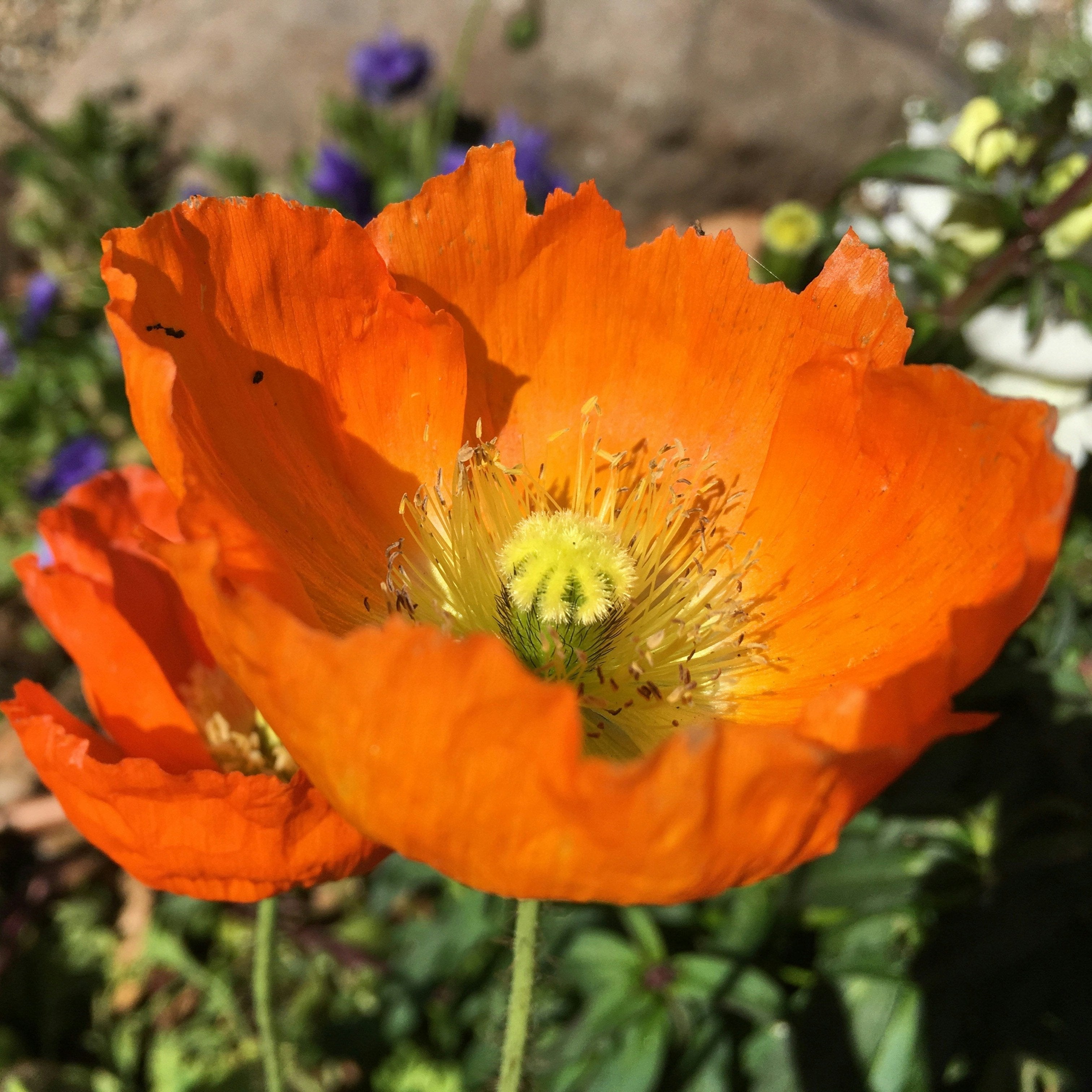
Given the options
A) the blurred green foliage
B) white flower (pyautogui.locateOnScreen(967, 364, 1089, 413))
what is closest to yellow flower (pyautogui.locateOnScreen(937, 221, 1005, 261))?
the blurred green foliage

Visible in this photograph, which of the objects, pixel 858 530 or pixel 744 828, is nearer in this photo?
pixel 744 828

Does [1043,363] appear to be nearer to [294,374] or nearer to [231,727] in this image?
[294,374]

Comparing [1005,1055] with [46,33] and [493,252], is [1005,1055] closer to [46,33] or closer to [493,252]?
[493,252]

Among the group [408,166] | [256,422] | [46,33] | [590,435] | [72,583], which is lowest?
[72,583]

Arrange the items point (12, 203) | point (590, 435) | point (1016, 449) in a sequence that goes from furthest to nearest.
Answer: point (12, 203) → point (590, 435) → point (1016, 449)

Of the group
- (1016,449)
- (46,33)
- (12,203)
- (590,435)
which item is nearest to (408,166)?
(12,203)

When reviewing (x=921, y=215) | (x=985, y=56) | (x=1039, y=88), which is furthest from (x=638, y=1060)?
(x=985, y=56)

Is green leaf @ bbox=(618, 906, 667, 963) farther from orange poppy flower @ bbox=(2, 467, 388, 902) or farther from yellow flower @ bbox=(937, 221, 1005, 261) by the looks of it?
yellow flower @ bbox=(937, 221, 1005, 261)

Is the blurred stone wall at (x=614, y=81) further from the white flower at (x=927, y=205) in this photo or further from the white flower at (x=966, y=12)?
the white flower at (x=927, y=205)
